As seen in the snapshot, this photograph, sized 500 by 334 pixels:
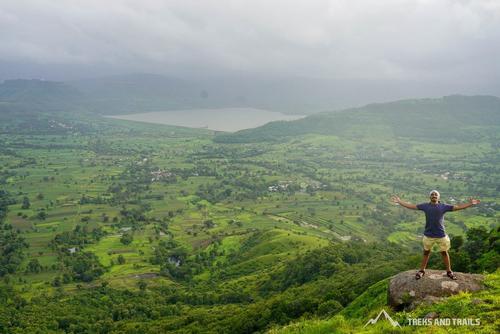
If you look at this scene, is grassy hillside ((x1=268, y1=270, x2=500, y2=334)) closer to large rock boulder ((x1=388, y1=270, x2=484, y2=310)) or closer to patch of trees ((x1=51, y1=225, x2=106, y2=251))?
large rock boulder ((x1=388, y1=270, x2=484, y2=310))

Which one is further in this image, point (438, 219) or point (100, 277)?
point (100, 277)

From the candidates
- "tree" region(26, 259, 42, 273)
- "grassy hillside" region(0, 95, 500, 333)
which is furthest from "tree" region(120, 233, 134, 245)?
"tree" region(26, 259, 42, 273)

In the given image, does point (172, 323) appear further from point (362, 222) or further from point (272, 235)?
point (362, 222)

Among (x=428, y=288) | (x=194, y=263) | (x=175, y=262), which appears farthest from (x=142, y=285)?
(x=428, y=288)

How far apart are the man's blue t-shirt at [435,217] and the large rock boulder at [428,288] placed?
2.36 m

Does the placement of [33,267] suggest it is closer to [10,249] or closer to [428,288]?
[10,249]

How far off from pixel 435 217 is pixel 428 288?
3.66 m

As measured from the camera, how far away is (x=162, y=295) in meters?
112

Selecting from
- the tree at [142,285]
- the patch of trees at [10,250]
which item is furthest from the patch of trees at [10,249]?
the tree at [142,285]

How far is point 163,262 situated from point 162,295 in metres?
26.0

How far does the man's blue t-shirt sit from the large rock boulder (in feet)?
7.76

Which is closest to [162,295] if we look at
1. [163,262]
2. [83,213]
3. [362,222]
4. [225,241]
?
[163,262]

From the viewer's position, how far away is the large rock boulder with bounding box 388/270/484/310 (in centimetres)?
1977

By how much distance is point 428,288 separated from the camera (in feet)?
66.2
